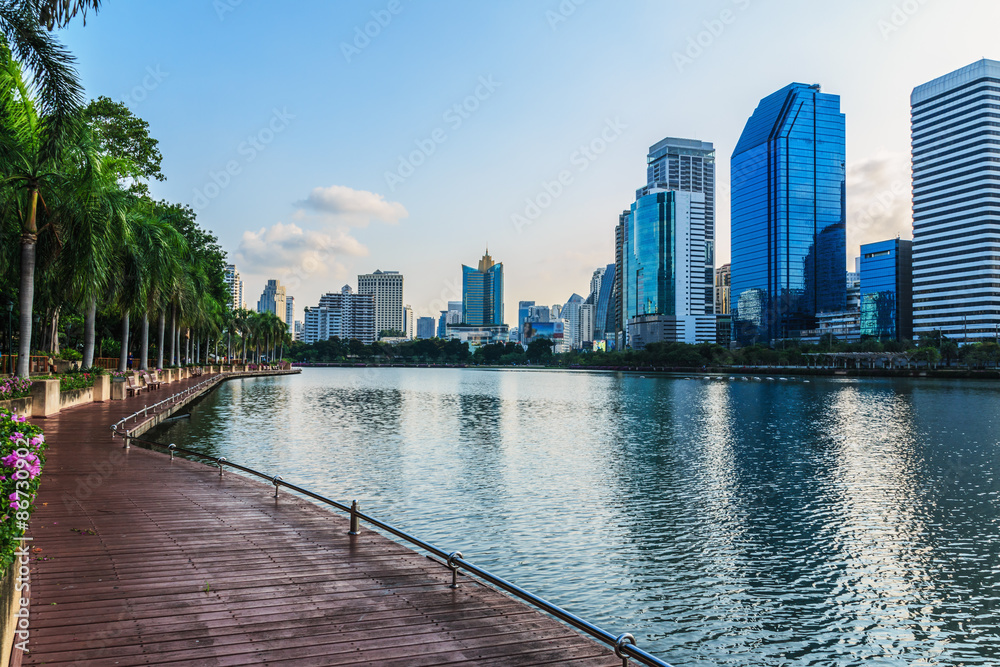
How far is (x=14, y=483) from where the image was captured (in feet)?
19.2

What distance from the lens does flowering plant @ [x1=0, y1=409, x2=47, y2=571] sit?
5664 millimetres

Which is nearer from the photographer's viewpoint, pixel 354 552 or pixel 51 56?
pixel 354 552

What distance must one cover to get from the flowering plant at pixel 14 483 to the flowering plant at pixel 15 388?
22.8 metres

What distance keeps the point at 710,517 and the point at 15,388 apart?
87.5 feet

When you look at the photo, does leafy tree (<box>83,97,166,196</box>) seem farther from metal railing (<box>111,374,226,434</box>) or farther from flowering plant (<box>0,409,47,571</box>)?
flowering plant (<box>0,409,47,571</box>)

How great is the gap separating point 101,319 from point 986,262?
706ft

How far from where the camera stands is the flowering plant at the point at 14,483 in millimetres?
5664

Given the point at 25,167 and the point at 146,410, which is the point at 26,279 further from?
the point at 146,410

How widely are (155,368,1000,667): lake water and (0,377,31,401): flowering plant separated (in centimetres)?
602

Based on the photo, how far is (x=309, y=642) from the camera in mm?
7109

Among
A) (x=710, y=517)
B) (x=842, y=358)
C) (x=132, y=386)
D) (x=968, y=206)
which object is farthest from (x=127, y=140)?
(x=968, y=206)

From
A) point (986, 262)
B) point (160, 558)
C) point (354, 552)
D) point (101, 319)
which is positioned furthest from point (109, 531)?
point (986, 262)

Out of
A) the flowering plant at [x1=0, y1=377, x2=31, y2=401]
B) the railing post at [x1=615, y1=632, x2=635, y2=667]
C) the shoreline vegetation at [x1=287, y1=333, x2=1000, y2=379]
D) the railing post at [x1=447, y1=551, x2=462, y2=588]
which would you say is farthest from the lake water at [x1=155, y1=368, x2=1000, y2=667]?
the shoreline vegetation at [x1=287, y1=333, x2=1000, y2=379]

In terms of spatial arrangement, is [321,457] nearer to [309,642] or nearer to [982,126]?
[309,642]
